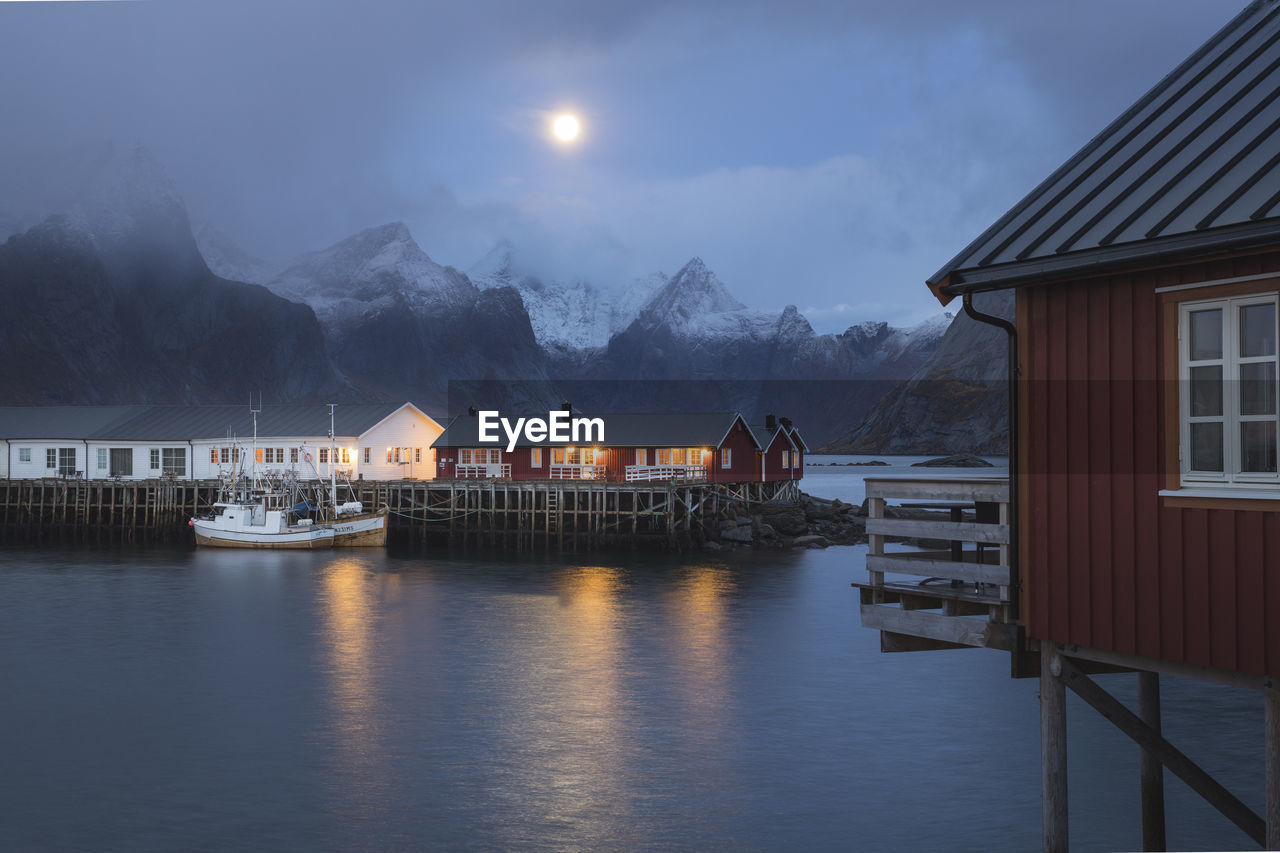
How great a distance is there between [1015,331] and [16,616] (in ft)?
138

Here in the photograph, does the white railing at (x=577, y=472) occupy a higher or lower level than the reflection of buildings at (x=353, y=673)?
higher

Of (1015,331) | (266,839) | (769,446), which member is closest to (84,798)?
(266,839)

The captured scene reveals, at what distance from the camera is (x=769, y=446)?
80.7m

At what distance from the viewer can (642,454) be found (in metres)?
75.9

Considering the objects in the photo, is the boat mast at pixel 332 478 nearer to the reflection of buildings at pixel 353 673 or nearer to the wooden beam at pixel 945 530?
the reflection of buildings at pixel 353 673

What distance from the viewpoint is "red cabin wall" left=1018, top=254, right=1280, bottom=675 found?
994 cm

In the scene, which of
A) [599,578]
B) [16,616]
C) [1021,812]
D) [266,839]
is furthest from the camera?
[599,578]

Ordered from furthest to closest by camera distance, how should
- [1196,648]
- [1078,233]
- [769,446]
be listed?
[769,446] < [1078,233] < [1196,648]

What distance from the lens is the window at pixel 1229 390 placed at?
974 cm

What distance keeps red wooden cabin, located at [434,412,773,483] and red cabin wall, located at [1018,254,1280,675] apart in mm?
60071

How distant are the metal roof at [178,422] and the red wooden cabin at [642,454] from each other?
885 cm

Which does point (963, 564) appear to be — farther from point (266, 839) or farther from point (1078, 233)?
point (266, 839)

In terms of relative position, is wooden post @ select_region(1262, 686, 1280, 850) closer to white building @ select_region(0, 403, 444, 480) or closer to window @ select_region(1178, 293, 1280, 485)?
window @ select_region(1178, 293, 1280, 485)

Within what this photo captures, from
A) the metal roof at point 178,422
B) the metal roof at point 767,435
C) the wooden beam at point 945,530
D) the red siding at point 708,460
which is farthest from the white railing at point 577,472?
the wooden beam at point 945,530
